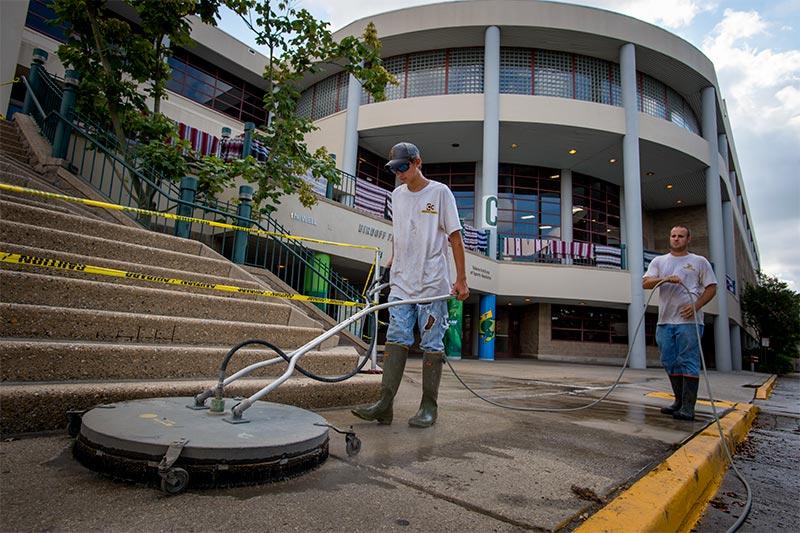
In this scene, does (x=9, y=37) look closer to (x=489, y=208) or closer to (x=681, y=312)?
(x=681, y=312)

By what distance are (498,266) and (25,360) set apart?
16562mm

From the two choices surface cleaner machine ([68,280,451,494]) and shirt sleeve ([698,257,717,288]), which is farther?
shirt sleeve ([698,257,717,288])

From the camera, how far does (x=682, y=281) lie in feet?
13.4

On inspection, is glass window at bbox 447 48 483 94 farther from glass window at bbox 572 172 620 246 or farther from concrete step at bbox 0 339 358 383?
concrete step at bbox 0 339 358 383

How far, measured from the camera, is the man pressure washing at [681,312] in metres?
3.92

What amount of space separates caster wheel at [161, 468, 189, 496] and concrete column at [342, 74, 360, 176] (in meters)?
17.7

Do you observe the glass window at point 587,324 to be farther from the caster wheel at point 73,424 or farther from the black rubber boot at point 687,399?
the caster wheel at point 73,424

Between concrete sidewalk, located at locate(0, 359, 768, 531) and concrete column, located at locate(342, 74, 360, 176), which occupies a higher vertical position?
concrete column, located at locate(342, 74, 360, 176)

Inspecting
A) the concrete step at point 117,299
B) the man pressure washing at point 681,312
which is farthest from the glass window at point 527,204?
the concrete step at point 117,299

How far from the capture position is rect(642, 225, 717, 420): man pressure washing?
3920 millimetres

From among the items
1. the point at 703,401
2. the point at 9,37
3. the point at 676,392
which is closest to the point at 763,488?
the point at 676,392

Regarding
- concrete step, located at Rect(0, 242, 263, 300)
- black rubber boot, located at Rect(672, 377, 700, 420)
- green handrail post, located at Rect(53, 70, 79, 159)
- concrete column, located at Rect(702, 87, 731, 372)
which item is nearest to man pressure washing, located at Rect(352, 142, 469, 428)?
concrete step, located at Rect(0, 242, 263, 300)

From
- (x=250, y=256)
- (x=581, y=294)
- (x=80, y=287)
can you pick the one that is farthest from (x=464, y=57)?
(x=80, y=287)

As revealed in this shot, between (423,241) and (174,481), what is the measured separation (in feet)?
6.72
